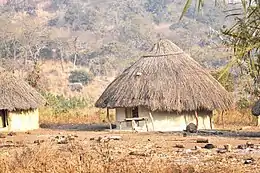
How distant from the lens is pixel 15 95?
26672 mm

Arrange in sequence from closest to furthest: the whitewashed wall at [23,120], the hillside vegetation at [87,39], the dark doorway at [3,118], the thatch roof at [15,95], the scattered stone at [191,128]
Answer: the scattered stone at [191,128] < the thatch roof at [15,95] < the whitewashed wall at [23,120] < the dark doorway at [3,118] < the hillside vegetation at [87,39]

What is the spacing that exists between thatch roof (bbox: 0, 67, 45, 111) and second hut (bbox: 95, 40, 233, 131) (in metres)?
3.11

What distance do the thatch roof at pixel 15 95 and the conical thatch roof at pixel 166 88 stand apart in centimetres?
310

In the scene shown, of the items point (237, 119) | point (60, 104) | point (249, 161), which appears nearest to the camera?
point (249, 161)

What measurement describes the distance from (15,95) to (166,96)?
21.4 feet

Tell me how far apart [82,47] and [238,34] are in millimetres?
72764

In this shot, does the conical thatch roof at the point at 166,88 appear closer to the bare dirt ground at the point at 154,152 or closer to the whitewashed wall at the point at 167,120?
the whitewashed wall at the point at 167,120

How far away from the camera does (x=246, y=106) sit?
32250mm

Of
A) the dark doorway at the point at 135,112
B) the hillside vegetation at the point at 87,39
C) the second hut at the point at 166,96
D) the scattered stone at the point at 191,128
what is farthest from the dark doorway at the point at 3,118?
the hillside vegetation at the point at 87,39

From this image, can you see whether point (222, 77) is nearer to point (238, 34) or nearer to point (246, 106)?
point (238, 34)

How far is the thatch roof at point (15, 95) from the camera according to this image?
26156 mm

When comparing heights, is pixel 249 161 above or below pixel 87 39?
below

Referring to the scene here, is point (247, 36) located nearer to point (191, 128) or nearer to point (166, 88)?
point (191, 128)

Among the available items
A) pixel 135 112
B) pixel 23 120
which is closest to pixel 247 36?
pixel 135 112
